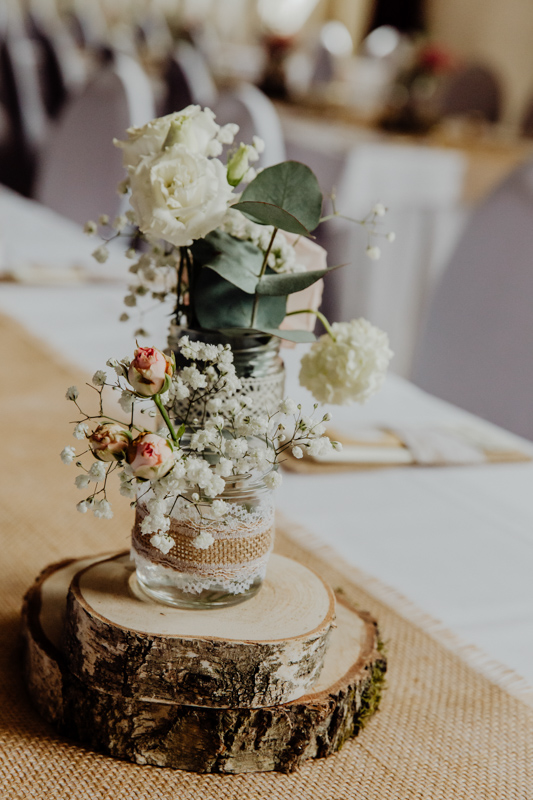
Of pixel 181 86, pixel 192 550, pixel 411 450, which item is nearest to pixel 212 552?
pixel 192 550

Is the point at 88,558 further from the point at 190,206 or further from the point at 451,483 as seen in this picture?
the point at 451,483

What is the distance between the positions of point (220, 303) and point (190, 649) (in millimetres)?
227

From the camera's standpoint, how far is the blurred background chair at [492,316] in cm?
147

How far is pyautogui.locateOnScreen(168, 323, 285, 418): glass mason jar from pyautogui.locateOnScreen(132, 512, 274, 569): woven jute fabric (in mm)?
98

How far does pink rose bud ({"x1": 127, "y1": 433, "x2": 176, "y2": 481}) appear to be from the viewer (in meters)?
0.45

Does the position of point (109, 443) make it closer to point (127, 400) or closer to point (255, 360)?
point (127, 400)

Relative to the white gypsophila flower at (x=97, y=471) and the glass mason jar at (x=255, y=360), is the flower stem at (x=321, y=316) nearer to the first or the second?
the glass mason jar at (x=255, y=360)

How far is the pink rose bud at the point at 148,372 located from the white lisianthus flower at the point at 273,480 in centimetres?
9

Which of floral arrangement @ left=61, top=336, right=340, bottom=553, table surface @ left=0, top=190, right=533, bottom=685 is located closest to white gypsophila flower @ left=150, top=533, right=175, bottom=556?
floral arrangement @ left=61, top=336, right=340, bottom=553

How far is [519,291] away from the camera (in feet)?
4.85

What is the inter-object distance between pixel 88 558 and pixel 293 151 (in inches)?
117

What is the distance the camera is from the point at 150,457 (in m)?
0.45

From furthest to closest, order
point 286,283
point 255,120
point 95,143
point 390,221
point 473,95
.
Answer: point 473,95 < point 390,221 < point 95,143 < point 255,120 < point 286,283

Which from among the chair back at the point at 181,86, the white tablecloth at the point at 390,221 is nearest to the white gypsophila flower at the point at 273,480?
the white tablecloth at the point at 390,221
